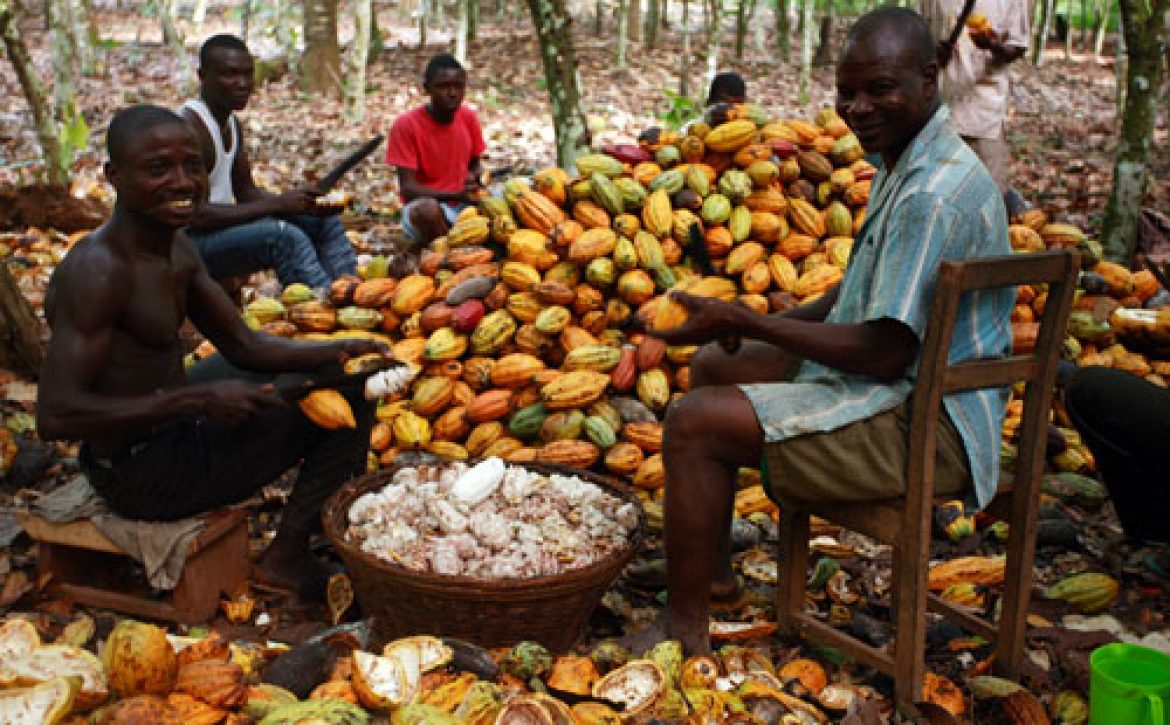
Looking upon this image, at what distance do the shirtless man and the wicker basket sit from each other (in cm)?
41

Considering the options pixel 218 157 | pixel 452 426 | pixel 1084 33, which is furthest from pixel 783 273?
pixel 1084 33

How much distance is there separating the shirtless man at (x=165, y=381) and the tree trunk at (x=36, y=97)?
435cm

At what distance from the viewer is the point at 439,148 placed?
616cm

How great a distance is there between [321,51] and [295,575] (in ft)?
35.3

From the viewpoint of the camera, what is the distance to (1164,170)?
9984 millimetres

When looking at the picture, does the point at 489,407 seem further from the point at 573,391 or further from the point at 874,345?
the point at 874,345

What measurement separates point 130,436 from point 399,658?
106cm

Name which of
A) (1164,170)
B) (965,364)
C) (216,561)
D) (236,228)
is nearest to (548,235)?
(236,228)

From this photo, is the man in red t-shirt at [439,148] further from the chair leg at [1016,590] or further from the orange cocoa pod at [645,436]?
the chair leg at [1016,590]

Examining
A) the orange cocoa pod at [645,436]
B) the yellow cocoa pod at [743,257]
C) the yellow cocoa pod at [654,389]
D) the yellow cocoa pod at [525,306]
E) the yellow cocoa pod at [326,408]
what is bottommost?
the orange cocoa pod at [645,436]

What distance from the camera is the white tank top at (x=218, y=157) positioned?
4695 mm

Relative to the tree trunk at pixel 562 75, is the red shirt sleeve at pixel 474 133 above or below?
below

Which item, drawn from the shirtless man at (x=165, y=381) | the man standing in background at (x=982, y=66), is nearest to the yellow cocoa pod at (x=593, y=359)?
the shirtless man at (x=165, y=381)

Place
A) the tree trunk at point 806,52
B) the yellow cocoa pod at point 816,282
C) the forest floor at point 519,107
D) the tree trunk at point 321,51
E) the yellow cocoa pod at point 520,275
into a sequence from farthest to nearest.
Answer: the tree trunk at point 806,52 → the tree trunk at point 321,51 → the forest floor at point 519,107 → the yellow cocoa pod at point 520,275 → the yellow cocoa pod at point 816,282
